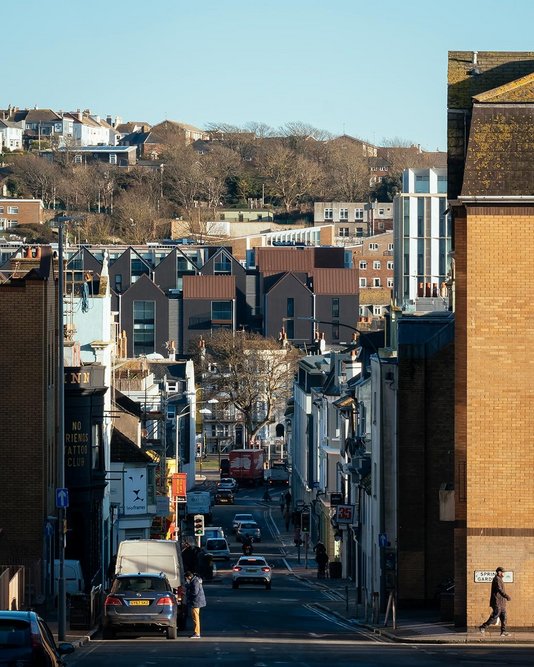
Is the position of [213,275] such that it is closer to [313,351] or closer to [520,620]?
[313,351]

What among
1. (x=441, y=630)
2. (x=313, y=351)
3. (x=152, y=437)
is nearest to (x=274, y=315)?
(x=313, y=351)

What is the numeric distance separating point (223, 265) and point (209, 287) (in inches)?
318

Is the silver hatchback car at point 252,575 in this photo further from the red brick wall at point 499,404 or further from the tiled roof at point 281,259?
the tiled roof at point 281,259

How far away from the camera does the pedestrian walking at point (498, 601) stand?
135ft

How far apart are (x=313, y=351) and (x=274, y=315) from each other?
24784 mm

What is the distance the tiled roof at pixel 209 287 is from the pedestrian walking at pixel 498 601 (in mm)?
140613

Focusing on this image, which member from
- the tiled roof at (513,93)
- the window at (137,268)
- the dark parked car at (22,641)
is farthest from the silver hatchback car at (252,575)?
the window at (137,268)

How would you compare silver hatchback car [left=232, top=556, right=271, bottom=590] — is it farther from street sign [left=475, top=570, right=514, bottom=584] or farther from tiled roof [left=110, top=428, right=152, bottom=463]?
street sign [left=475, top=570, right=514, bottom=584]

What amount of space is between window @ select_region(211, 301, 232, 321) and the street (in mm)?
119270

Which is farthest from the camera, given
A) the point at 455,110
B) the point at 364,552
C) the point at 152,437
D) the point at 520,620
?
the point at 152,437

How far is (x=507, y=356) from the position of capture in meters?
43.2

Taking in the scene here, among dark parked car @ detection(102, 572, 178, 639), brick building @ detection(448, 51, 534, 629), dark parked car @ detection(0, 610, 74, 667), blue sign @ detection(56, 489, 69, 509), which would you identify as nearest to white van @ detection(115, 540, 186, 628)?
blue sign @ detection(56, 489, 69, 509)

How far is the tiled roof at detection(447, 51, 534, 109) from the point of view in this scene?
46438mm

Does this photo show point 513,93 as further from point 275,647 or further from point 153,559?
point 153,559
